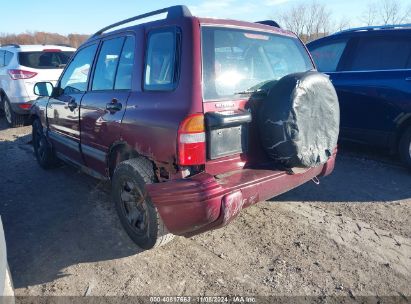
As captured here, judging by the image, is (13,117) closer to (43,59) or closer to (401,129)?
(43,59)

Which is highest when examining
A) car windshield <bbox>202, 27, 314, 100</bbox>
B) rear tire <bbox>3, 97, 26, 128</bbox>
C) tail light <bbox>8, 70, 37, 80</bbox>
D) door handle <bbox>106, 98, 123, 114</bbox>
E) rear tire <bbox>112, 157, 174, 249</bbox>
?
car windshield <bbox>202, 27, 314, 100</bbox>

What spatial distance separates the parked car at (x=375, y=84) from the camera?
466cm

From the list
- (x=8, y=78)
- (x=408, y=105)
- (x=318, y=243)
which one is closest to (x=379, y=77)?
(x=408, y=105)

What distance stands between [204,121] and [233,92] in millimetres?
386

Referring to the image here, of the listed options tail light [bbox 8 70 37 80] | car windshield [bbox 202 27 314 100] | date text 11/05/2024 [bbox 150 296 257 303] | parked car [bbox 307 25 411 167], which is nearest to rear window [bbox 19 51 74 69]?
tail light [bbox 8 70 37 80]

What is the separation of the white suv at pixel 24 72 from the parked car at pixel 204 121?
5281 millimetres

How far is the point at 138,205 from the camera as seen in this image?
9.78 ft

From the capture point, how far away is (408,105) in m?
4.52

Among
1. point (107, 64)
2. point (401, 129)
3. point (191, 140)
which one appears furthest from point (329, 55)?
point (191, 140)

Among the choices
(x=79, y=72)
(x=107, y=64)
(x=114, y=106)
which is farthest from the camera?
(x=79, y=72)

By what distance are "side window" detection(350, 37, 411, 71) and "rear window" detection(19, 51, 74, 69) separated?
640 cm

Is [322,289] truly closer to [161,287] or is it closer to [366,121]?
[161,287]

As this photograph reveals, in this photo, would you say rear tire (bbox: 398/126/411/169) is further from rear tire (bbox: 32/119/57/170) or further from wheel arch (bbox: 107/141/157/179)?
rear tire (bbox: 32/119/57/170)

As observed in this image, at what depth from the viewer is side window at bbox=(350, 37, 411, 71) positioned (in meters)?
4.77
